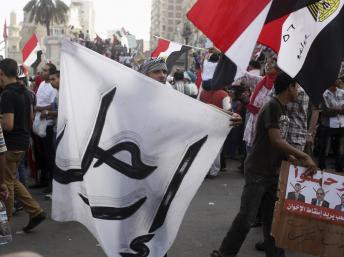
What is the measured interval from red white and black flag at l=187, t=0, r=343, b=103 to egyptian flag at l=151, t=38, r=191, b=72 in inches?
332

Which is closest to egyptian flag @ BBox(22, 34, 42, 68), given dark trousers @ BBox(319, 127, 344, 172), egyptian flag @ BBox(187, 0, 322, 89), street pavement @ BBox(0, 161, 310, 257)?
street pavement @ BBox(0, 161, 310, 257)

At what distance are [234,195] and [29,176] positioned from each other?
3.59 metres

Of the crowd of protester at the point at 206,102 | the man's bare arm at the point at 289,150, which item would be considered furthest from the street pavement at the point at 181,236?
the man's bare arm at the point at 289,150

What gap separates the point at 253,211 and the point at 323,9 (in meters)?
1.68

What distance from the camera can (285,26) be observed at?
338cm

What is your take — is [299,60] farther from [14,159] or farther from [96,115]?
[14,159]

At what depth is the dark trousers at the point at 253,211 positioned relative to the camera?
397 centimetres

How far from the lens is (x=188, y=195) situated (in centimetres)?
320

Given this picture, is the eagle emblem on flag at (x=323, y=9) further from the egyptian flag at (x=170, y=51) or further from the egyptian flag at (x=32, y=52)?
the egyptian flag at (x=32, y=52)

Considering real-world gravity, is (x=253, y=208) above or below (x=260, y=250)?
above

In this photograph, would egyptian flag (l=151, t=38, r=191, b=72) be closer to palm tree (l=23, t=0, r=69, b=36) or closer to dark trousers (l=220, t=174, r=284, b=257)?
dark trousers (l=220, t=174, r=284, b=257)

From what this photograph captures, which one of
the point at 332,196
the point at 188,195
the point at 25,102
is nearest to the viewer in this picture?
the point at 188,195

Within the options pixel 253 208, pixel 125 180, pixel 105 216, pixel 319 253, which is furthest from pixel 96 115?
pixel 319 253

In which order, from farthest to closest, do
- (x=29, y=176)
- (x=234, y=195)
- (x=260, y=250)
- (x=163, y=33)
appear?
(x=163, y=33) → (x=29, y=176) → (x=234, y=195) → (x=260, y=250)
